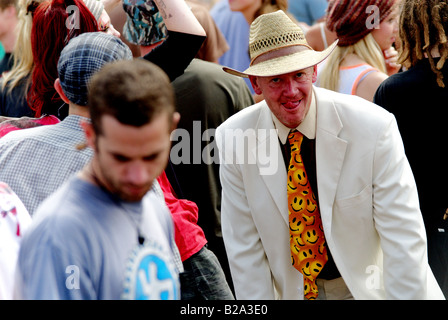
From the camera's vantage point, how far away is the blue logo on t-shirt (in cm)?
207

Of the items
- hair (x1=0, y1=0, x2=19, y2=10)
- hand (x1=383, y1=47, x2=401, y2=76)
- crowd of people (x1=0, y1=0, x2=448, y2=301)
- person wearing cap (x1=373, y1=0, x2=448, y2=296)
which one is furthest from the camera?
hair (x1=0, y1=0, x2=19, y2=10)

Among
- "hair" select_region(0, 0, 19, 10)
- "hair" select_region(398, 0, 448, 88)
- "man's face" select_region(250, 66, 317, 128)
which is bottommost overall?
"man's face" select_region(250, 66, 317, 128)

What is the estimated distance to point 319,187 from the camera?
10.6ft

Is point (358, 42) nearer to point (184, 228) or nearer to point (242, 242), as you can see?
point (242, 242)

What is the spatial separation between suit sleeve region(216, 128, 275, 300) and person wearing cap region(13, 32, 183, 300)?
1191mm

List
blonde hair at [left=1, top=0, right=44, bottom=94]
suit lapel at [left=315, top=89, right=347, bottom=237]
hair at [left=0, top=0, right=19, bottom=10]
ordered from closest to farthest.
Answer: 1. suit lapel at [left=315, top=89, right=347, bottom=237]
2. blonde hair at [left=1, top=0, right=44, bottom=94]
3. hair at [left=0, top=0, right=19, bottom=10]

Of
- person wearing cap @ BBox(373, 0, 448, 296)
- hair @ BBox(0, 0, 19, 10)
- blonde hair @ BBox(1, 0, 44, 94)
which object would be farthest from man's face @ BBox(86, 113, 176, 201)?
hair @ BBox(0, 0, 19, 10)

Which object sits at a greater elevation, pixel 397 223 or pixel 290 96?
pixel 290 96

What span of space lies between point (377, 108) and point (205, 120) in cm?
123

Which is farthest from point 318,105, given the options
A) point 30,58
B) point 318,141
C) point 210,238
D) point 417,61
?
point 30,58

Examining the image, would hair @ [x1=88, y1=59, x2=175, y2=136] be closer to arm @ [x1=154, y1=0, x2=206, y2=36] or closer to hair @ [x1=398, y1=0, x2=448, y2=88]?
arm @ [x1=154, y1=0, x2=206, y2=36]

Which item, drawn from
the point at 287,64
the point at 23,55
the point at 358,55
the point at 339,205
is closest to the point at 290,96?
the point at 287,64

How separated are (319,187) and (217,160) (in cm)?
113

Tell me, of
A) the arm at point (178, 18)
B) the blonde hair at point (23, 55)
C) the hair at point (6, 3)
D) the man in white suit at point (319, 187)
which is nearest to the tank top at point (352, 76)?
the man in white suit at point (319, 187)
